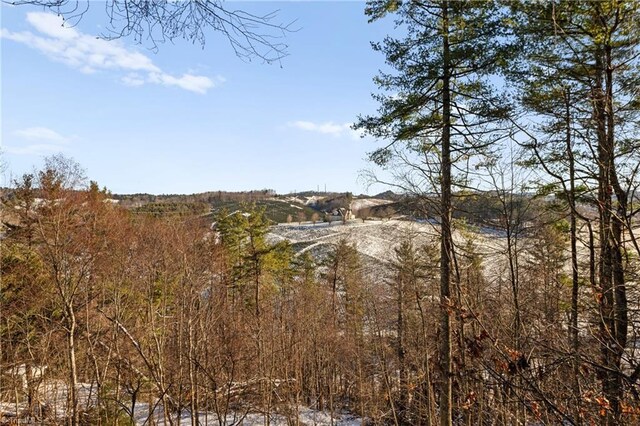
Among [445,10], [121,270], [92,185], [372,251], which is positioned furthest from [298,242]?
[445,10]

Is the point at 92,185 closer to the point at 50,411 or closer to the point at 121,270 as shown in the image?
the point at 121,270

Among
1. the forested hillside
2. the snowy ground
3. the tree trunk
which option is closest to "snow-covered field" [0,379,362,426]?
the forested hillside

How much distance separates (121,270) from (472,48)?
12922 millimetres

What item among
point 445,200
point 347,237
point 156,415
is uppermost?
point 445,200

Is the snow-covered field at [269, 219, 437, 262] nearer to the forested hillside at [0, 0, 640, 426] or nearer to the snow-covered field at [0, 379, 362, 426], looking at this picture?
the forested hillside at [0, 0, 640, 426]

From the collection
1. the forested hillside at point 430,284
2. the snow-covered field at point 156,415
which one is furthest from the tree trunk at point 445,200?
the snow-covered field at point 156,415

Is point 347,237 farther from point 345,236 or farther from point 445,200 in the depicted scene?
point 445,200

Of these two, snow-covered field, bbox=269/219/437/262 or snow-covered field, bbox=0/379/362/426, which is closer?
snow-covered field, bbox=0/379/362/426

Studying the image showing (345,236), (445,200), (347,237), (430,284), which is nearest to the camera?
(445,200)

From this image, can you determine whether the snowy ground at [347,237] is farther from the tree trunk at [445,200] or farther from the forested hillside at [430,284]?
the tree trunk at [445,200]

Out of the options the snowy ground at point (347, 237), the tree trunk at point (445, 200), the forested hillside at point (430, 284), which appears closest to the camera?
the forested hillside at point (430, 284)

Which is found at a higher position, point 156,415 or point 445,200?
point 445,200

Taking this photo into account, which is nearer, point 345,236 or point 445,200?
point 445,200

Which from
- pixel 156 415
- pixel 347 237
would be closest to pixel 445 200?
pixel 156 415
